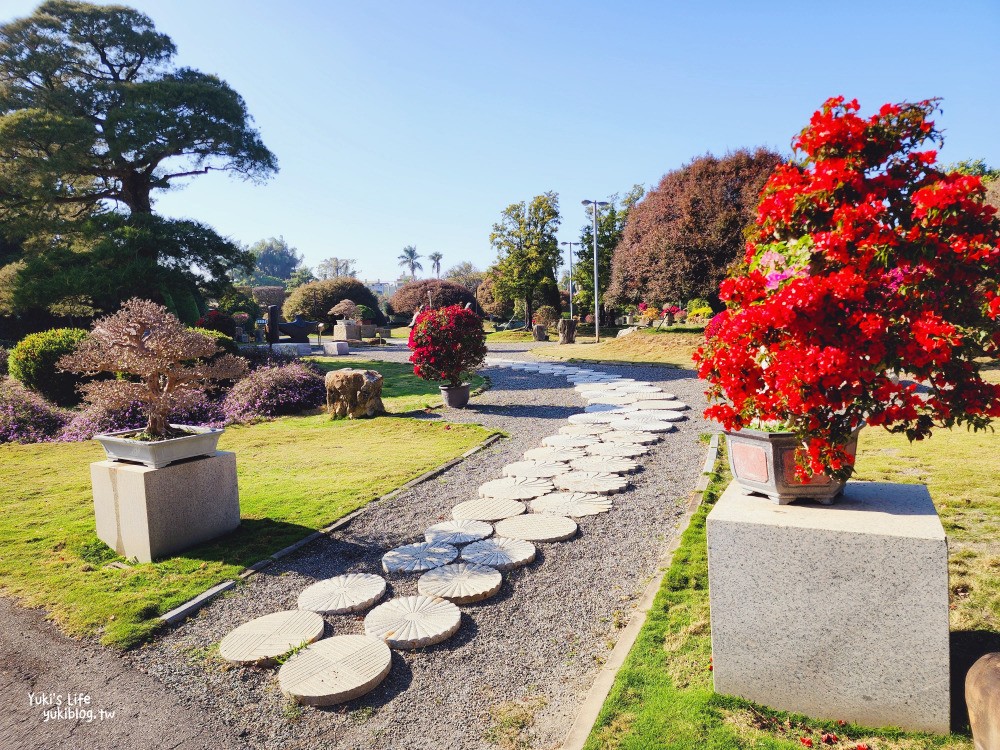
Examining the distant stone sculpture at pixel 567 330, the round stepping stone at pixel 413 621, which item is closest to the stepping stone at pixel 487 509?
the round stepping stone at pixel 413 621

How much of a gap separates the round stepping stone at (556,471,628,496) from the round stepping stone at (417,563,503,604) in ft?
5.74

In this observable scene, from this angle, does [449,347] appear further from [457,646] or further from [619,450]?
[457,646]

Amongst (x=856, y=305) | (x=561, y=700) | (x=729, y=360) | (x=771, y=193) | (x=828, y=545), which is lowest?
(x=561, y=700)

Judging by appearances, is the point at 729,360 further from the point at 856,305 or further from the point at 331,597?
the point at 331,597

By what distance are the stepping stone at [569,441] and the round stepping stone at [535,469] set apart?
28.9 inches

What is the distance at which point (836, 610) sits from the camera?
223 centimetres

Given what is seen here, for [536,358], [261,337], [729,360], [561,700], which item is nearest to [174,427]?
[561,700]

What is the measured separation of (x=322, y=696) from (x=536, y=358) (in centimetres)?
1681

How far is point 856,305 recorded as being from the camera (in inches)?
87.8

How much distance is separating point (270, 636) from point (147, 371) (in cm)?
249

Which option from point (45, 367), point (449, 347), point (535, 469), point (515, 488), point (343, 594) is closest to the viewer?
point (343, 594)

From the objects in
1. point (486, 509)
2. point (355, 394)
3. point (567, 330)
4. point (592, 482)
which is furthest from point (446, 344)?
point (567, 330)

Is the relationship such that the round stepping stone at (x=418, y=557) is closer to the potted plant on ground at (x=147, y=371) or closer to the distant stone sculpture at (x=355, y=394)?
the potted plant on ground at (x=147, y=371)

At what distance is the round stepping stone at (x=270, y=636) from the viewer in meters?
2.92
